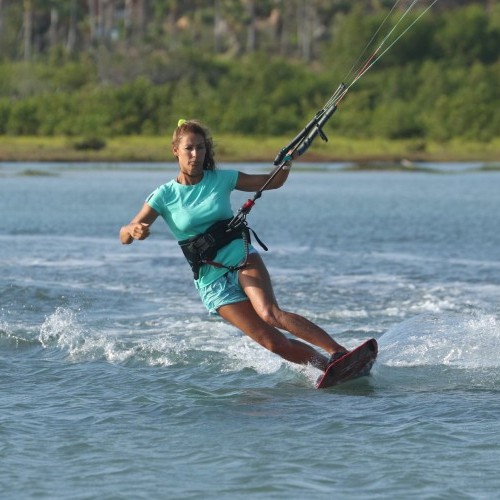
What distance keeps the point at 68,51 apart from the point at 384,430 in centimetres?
8637

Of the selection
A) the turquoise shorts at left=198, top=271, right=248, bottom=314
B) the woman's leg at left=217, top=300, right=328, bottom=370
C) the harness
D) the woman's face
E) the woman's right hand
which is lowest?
the woman's leg at left=217, top=300, right=328, bottom=370

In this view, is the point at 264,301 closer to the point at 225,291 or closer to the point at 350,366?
the point at 225,291

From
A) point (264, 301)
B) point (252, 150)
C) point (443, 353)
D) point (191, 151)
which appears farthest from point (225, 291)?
point (252, 150)

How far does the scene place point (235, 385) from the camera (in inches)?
349

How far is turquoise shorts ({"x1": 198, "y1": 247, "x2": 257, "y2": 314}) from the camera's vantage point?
329 inches

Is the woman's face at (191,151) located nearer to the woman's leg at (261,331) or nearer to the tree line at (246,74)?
the woman's leg at (261,331)

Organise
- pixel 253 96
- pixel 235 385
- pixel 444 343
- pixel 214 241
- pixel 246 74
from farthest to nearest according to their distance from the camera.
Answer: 1. pixel 246 74
2. pixel 253 96
3. pixel 444 343
4. pixel 235 385
5. pixel 214 241

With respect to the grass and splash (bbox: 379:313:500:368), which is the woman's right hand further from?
→ the grass

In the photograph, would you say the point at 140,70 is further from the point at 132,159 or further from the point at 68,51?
the point at 132,159

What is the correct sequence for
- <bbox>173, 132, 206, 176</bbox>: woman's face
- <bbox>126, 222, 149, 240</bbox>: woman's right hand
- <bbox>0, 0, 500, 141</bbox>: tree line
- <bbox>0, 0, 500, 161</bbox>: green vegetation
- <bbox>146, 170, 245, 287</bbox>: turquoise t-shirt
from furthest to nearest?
<bbox>0, 0, 500, 141</bbox>: tree line, <bbox>0, 0, 500, 161</bbox>: green vegetation, <bbox>146, 170, 245, 287</bbox>: turquoise t-shirt, <bbox>173, 132, 206, 176</bbox>: woman's face, <bbox>126, 222, 149, 240</bbox>: woman's right hand

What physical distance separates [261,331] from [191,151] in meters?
1.22

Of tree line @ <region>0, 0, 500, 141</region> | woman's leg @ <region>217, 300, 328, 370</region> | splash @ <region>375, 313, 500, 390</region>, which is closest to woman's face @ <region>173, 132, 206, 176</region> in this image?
woman's leg @ <region>217, 300, 328, 370</region>

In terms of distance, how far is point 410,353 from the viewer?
976 cm

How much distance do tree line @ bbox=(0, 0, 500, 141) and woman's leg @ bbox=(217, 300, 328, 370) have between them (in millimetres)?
55881
